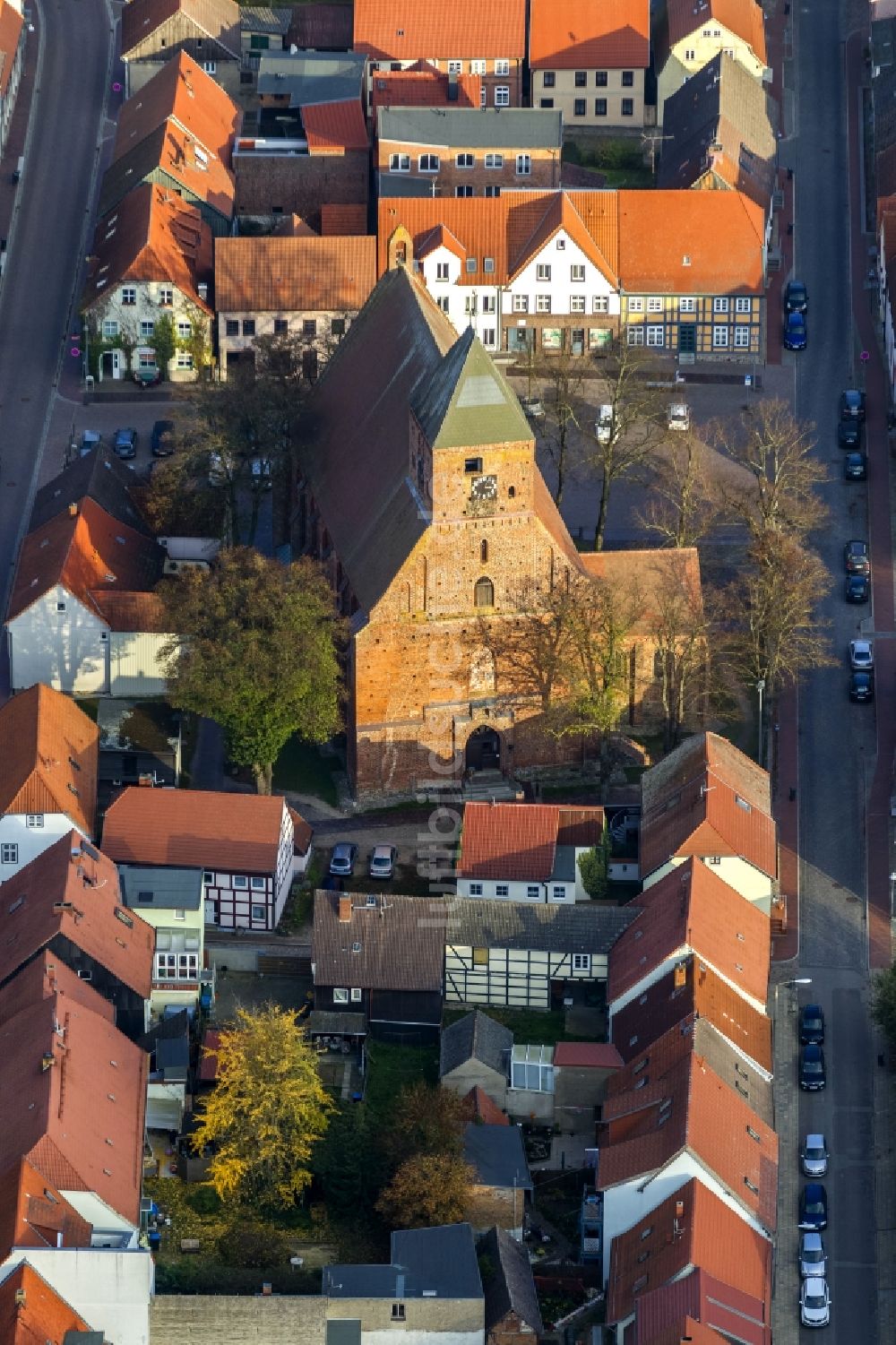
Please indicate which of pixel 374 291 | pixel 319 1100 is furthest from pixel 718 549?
pixel 319 1100

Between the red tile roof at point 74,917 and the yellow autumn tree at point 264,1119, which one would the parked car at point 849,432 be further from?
the yellow autumn tree at point 264,1119

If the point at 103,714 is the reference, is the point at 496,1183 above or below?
below

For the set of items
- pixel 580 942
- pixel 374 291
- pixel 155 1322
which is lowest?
pixel 155 1322

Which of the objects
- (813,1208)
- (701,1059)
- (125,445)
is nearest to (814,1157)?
(813,1208)

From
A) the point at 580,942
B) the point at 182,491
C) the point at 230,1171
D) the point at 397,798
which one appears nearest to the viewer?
the point at 230,1171

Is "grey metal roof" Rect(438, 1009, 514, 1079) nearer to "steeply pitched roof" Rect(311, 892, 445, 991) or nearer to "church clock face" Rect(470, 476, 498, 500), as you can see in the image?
"steeply pitched roof" Rect(311, 892, 445, 991)

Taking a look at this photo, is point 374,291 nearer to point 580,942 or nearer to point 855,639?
point 855,639

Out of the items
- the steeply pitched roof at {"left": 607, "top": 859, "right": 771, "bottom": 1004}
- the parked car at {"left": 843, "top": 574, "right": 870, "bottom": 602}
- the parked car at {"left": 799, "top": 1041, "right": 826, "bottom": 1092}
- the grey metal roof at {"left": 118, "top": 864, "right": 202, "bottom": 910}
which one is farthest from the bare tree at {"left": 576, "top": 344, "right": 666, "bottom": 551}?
the parked car at {"left": 799, "top": 1041, "right": 826, "bottom": 1092}
